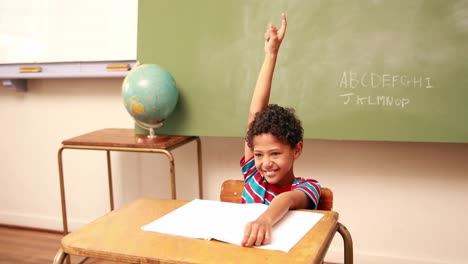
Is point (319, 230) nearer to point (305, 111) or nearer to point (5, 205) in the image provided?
point (305, 111)

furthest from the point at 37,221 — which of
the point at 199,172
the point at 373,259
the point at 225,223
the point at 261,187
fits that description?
the point at 225,223

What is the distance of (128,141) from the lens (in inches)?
97.3

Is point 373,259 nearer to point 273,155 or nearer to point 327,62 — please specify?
point 327,62

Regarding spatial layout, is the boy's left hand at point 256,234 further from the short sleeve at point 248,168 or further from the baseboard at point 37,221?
the baseboard at point 37,221

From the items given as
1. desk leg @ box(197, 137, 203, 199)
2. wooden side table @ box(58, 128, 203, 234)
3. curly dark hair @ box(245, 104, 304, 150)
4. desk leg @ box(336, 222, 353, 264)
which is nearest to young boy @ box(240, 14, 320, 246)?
curly dark hair @ box(245, 104, 304, 150)

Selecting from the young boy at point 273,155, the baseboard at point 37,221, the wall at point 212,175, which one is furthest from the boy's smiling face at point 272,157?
the baseboard at point 37,221

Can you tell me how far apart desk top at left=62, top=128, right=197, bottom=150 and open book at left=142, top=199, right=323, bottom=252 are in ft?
3.57

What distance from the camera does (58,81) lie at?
328 cm

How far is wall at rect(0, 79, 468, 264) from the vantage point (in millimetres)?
2541

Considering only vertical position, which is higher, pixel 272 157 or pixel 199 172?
pixel 272 157

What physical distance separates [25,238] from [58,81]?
115cm

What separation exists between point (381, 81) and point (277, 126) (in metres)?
1.07

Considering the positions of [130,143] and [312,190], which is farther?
[130,143]

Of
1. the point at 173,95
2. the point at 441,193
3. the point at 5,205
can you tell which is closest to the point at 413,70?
the point at 441,193
